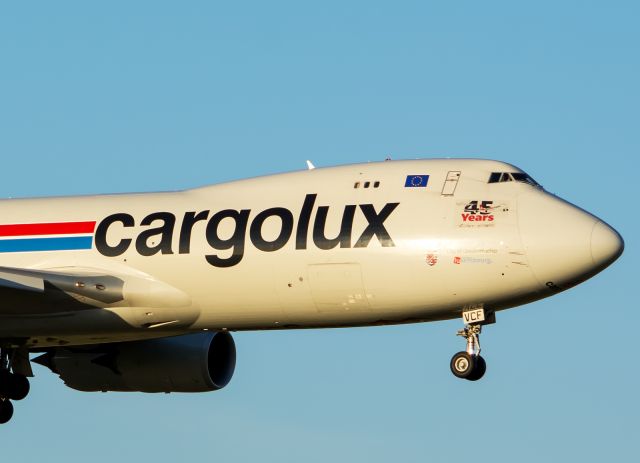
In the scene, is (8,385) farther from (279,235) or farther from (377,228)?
(377,228)

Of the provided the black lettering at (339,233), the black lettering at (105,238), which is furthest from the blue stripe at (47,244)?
the black lettering at (339,233)

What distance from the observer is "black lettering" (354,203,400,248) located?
47.2 meters

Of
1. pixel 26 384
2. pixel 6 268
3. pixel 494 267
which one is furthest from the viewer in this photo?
pixel 26 384

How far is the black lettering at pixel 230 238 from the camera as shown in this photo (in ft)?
160

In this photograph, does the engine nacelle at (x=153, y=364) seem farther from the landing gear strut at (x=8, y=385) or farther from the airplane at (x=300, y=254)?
the airplane at (x=300, y=254)

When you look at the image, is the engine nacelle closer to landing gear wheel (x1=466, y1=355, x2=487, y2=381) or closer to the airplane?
the airplane

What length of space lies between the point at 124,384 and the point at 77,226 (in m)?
6.63

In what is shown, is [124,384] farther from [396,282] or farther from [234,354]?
[396,282]

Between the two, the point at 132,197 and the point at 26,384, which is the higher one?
the point at 132,197

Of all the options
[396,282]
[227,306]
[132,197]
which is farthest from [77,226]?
[396,282]

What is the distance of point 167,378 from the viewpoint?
55.4m

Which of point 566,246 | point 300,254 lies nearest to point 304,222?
point 300,254

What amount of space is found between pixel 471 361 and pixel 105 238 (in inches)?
412

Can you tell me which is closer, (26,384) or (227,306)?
(227,306)
